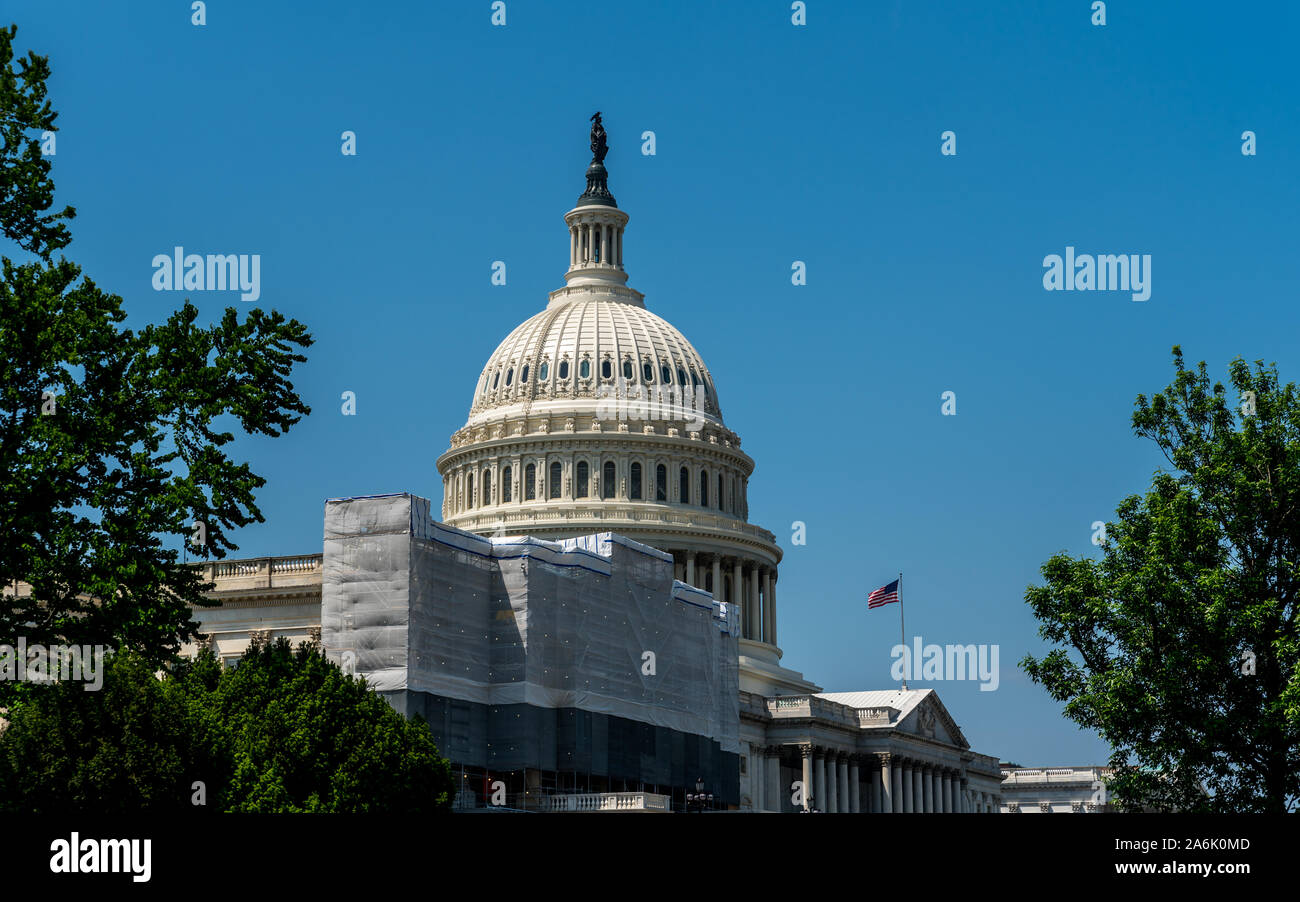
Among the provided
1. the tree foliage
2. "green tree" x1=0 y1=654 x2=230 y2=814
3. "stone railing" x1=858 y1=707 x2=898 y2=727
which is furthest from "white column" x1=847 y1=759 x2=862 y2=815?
"green tree" x1=0 y1=654 x2=230 y2=814

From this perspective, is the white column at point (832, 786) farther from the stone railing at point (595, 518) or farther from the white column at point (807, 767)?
the stone railing at point (595, 518)

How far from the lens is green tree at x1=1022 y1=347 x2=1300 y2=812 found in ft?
167

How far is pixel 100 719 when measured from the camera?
51469 millimetres

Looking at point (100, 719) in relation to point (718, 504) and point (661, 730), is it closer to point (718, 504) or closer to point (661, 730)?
point (661, 730)

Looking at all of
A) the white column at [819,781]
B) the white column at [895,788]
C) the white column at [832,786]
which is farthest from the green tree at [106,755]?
the white column at [895,788]

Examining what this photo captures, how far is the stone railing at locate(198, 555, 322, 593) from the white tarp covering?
184 inches

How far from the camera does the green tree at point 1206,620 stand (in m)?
50.8

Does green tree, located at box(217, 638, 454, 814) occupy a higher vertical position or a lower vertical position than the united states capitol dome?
lower

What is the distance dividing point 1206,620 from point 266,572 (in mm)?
47736

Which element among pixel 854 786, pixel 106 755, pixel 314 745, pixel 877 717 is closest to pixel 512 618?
pixel 314 745

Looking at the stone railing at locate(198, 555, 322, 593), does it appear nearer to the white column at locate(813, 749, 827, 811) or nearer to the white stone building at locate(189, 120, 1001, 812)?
the white stone building at locate(189, 120, 1001, 812)

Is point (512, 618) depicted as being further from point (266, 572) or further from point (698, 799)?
point (698, 799)

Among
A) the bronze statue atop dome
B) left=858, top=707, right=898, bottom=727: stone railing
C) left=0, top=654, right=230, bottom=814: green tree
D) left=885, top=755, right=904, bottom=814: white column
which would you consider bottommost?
left=885, top=755, right=904, bottom=814: white column
